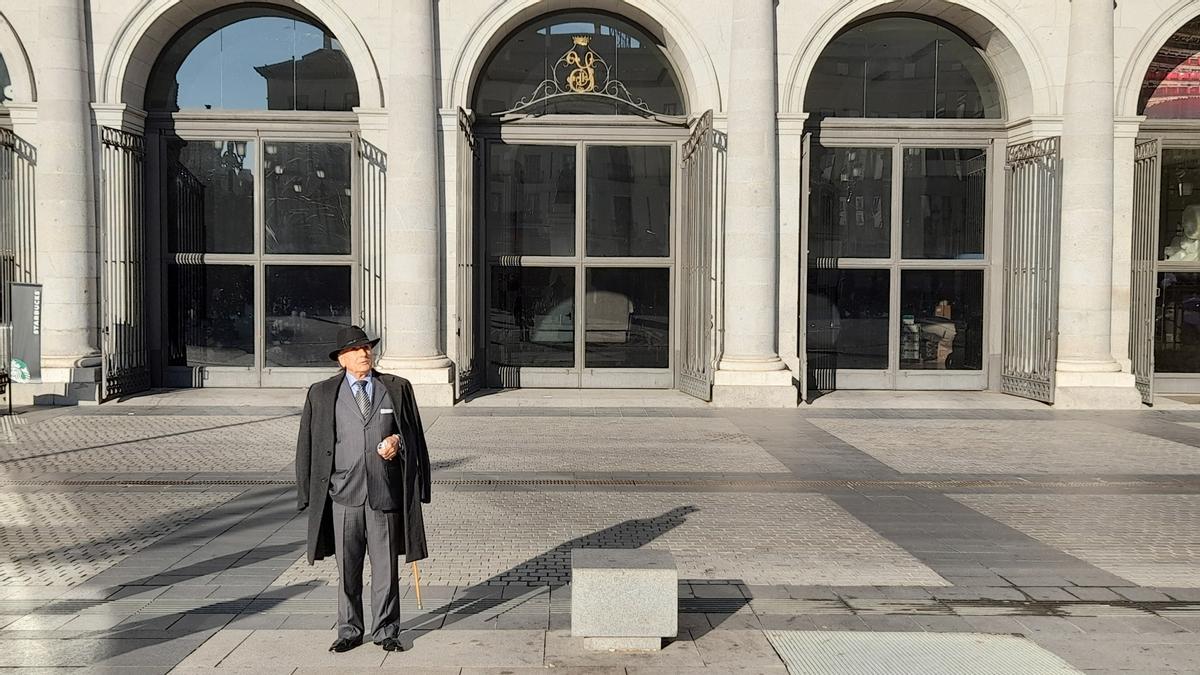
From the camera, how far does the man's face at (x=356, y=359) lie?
17.5 feet

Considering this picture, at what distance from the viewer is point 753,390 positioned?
15570 millimetres

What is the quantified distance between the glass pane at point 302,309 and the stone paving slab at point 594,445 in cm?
416

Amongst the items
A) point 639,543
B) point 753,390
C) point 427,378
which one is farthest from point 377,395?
point 753,390

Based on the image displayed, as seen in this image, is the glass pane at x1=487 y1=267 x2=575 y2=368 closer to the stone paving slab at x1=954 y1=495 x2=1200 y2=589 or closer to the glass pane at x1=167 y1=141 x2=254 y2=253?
the glass pane at x1=167 y1=141 x2=254 y2=253

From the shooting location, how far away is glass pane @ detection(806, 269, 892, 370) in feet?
57.3

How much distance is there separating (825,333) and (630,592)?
12832mm

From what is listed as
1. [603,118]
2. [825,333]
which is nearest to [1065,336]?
[825,333]

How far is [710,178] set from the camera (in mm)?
15648

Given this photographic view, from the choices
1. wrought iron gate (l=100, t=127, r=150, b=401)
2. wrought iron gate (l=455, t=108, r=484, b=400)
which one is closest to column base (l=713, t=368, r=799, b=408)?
wrought iron gate (l=455, t=108, r=484, b=400)

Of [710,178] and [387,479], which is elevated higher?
[710,178]

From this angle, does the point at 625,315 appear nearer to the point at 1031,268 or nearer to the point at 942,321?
the point at 942,321

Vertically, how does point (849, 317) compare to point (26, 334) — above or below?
above

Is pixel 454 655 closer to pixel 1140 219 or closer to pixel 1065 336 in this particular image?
pixel 1065 336

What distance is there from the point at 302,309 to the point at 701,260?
6.63 m
